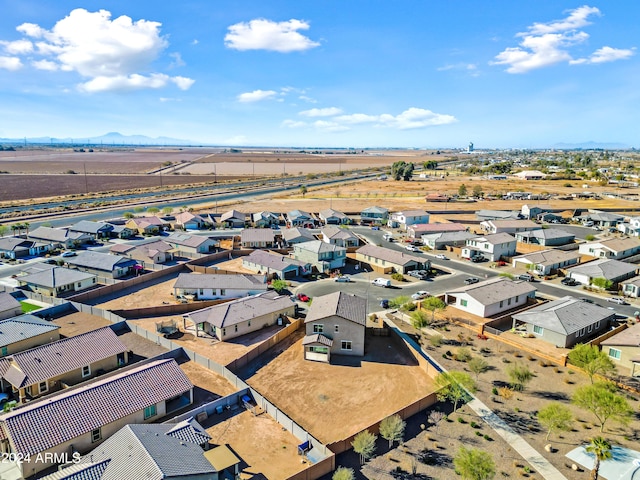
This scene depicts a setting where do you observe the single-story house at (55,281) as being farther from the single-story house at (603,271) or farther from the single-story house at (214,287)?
the single-story house at (603,271)

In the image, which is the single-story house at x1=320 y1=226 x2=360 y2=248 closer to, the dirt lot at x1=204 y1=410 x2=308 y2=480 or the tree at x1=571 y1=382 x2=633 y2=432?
the dirt lot at x1=204 y1=410 x2=308 y2=480

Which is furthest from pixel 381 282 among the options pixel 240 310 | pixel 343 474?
pixel 343 474

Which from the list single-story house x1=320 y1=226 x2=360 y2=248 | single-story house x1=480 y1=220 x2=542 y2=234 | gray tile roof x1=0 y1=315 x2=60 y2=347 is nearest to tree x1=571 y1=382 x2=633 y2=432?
gray tile roof x1=0 y1=315 x2=60 y2=347

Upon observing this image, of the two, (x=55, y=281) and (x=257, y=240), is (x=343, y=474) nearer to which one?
(x=55, y=281)

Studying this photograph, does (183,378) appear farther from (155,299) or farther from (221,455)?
(155,299)

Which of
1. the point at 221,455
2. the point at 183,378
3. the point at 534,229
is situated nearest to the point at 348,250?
the point at 534,229
